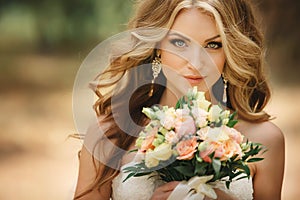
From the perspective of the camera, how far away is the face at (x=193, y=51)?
318 centimetres

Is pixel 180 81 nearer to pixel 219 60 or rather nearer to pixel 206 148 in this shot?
pixel 219 60

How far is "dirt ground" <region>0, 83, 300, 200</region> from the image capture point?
12.0 ft

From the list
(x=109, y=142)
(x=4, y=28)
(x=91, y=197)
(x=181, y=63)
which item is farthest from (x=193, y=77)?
(x=4, y=28)

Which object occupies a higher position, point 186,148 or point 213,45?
point 213,45

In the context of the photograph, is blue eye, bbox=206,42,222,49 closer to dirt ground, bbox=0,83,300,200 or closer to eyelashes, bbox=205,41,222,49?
eyelashes, bbox=205,41,222,49

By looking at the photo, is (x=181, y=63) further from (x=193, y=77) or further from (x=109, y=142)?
(x=109, y=142)

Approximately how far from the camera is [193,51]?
3.22 m

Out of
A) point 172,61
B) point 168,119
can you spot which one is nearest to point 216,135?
point 168,119

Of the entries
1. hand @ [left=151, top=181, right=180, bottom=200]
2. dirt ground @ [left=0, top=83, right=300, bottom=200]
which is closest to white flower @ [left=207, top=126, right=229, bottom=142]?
hand @ [left=151, top=181, right=180, bottom=200]

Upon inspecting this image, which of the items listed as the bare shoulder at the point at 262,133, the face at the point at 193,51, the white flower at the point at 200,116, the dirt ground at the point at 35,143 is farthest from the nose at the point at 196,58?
the dirt ground at the point at 35,143

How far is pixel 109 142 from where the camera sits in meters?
3.30

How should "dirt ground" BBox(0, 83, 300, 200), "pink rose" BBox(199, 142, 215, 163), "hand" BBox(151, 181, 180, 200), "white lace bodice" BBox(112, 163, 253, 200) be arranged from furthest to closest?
"dirt ground" BBox(0, 83, 300, 200) → "white lace bodice" BBox(112, 163, 253, 200) → "hand" BBox(151, 181, 180, 200) → "pink rose" BBox(199, 142, 215, 163)

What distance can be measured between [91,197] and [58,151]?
0.46m

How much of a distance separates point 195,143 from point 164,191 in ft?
0.97
